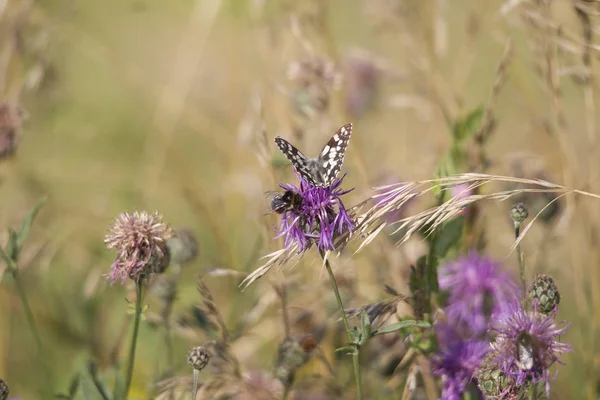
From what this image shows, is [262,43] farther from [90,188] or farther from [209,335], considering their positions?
[90,188]

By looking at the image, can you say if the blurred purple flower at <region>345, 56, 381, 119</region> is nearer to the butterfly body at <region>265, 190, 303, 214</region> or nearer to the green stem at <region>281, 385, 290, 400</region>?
the green stem at <region>281, 385, 290, 400</region>

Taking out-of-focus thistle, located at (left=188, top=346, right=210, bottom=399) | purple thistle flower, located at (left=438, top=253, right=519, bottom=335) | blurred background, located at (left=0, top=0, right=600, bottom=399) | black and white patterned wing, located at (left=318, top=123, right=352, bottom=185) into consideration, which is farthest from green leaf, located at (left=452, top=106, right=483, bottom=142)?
out-of-focus thistle, located at (left=188, top=346, right=210, bottom=399)

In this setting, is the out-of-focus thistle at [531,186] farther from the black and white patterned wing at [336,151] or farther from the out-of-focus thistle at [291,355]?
the out-of-focus thistle at [291,355]

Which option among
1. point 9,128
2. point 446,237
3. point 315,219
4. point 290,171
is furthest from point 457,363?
point 9,128

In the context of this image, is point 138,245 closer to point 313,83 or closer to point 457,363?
point 457,363

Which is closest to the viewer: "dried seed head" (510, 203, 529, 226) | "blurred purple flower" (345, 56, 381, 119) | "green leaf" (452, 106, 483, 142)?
"dried seed head" (510, 203, 529, 226)

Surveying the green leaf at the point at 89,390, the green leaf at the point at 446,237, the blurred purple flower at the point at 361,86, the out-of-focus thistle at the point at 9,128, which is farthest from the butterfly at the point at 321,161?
the blurred purple flower at the point at 361,86
